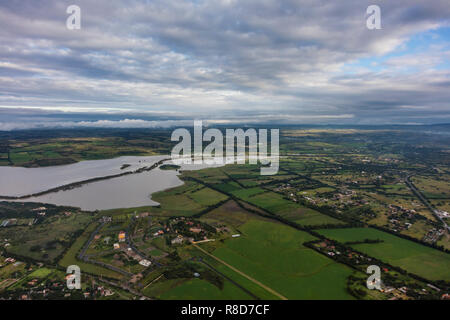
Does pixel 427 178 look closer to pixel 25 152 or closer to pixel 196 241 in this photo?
pixel 196 241

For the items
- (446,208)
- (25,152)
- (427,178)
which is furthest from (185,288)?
(25,152)

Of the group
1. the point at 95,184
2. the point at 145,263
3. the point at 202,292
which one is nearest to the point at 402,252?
the point at 202,292

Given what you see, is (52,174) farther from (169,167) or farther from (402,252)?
(402,252)

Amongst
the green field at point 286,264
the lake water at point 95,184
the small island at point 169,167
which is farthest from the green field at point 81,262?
the small island at point 169,167

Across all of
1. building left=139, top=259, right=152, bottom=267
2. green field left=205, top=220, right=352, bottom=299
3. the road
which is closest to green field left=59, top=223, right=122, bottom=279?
building left=139, top=259, right=152, bottom=267

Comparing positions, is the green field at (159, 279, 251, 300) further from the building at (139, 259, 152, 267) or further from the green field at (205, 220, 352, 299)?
the building at (139, 259, 152, 267)

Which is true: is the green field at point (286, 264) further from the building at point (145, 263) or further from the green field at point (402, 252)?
the building at point (145, 263)
